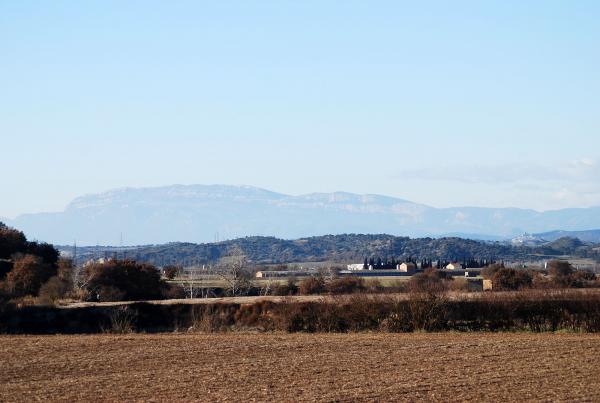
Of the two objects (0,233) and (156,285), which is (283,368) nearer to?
(156,285)

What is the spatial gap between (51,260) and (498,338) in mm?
55090

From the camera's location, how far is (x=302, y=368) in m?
33.0

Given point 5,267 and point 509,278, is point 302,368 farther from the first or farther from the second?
point 509,278

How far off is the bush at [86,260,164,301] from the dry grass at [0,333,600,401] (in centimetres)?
2739

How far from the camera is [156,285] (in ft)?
262

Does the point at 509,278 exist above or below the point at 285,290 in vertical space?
above

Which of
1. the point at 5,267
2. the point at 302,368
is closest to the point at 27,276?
the point at 5,267

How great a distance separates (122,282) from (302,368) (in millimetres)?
45955

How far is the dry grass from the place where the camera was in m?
27.2

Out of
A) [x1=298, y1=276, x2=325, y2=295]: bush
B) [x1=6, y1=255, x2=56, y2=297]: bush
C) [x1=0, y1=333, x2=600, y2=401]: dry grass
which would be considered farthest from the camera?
[x1=298, y1=276, x2=325, y2=295]: bush

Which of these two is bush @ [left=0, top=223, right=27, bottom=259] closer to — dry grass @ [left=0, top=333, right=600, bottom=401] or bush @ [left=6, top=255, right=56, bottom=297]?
bush @ [left=6, top=255, right=56, bottom=297]

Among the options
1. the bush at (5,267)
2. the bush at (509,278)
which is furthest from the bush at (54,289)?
the bush at (509,278)

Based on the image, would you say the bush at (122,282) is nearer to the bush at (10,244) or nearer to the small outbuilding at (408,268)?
the bush at (10,244)

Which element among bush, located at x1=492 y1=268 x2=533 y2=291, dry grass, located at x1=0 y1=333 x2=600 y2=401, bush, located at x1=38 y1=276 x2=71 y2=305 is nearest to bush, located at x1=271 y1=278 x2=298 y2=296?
bush, located at x1=492 y1=268 x2=533 y2=291
